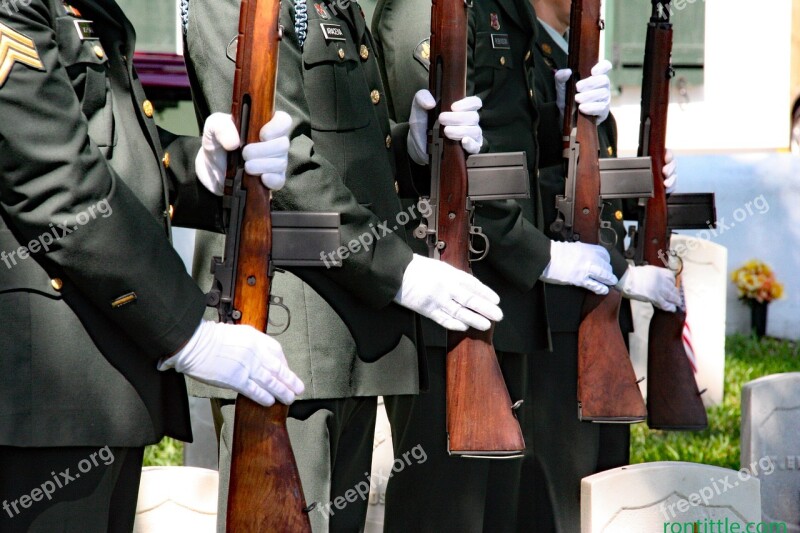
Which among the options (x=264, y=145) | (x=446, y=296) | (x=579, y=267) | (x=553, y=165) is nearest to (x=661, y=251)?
(x=553, y=165)

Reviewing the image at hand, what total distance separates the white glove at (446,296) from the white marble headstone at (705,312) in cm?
393

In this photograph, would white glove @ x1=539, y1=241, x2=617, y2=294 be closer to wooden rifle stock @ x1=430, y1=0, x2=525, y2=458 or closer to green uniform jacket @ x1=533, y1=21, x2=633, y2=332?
green uniform jacket @ x1=533, y1=21, x2=633, y2=332

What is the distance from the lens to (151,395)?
94.3 inches

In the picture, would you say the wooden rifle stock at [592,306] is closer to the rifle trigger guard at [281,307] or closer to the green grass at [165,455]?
the rifle trigger guard at [281,307]

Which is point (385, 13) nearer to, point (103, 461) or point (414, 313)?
point (414, 313)

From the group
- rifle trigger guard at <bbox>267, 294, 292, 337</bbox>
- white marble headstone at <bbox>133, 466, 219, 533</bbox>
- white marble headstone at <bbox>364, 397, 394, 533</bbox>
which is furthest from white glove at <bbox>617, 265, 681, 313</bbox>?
rifle trigger guard at <bbox>267, 294, 292, 337</bbox>

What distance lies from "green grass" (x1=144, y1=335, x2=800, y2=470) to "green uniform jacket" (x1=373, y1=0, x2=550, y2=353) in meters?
2.35

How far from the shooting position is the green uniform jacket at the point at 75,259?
7.19ft

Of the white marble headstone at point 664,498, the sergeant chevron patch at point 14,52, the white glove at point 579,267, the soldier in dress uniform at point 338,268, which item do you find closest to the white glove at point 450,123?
the soldier in dress uniform at point 338,268

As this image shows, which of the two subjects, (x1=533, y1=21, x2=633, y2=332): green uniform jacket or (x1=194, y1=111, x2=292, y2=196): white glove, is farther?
(x1=533, y1=21, x2=633, y2=332): green uniform jacket

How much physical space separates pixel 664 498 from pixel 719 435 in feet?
11.2

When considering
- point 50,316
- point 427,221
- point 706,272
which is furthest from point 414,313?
point 706,272

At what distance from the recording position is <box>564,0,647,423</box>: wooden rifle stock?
3986 mm

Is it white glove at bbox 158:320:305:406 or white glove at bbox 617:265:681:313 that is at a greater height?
white glove at bbox 617:265:681:313
